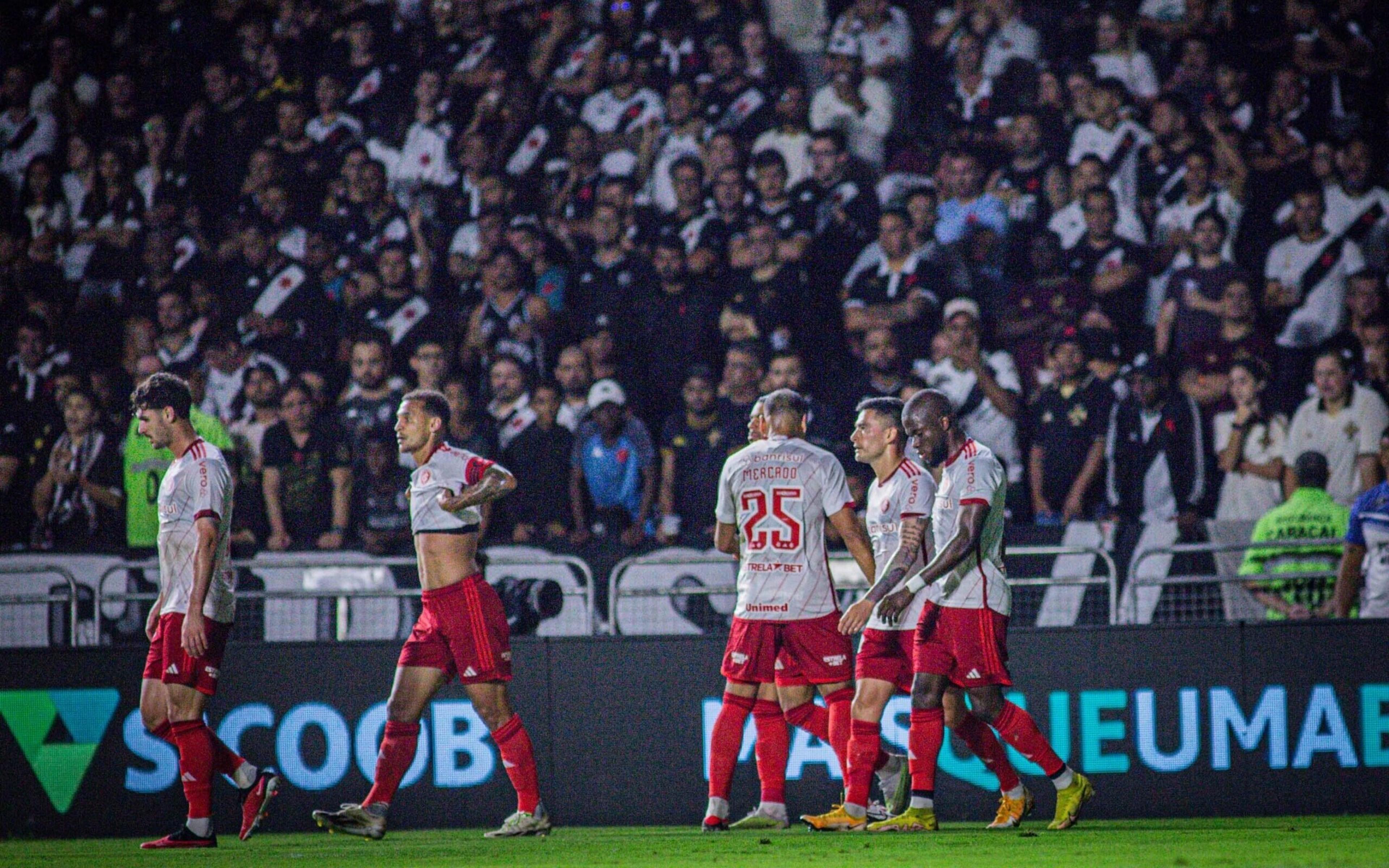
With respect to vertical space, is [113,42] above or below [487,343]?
above

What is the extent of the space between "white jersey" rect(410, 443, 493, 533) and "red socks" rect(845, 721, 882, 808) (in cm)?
216

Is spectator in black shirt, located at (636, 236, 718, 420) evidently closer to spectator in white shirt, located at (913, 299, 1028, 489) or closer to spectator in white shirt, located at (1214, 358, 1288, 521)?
spectator in white shirt, located at (913, 299, 1028, 489)

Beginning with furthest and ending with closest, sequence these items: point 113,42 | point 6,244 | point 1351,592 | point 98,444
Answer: point 113,42 → point 6,244 → point 98,444 → point 1351,592

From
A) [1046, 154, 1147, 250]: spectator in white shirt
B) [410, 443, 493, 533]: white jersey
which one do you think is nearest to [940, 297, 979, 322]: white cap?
[1046, 154, 1147, 250]: spectator in white shirt

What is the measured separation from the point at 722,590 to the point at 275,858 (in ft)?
12.0

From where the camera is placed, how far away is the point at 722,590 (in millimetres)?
10641

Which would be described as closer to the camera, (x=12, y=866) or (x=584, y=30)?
(x=12, y=866)

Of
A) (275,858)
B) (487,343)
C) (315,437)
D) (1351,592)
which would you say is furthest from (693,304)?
(275,858)

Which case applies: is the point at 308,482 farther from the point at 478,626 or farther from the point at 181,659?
the point at 478,626

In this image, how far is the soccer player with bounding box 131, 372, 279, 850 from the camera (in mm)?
8430

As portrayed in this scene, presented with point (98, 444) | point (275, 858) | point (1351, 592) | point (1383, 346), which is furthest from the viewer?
point (98, 444)

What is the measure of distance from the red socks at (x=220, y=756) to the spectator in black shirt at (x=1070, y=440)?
238 inches

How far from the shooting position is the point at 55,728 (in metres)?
10.7

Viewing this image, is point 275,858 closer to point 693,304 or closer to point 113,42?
point 693,304
